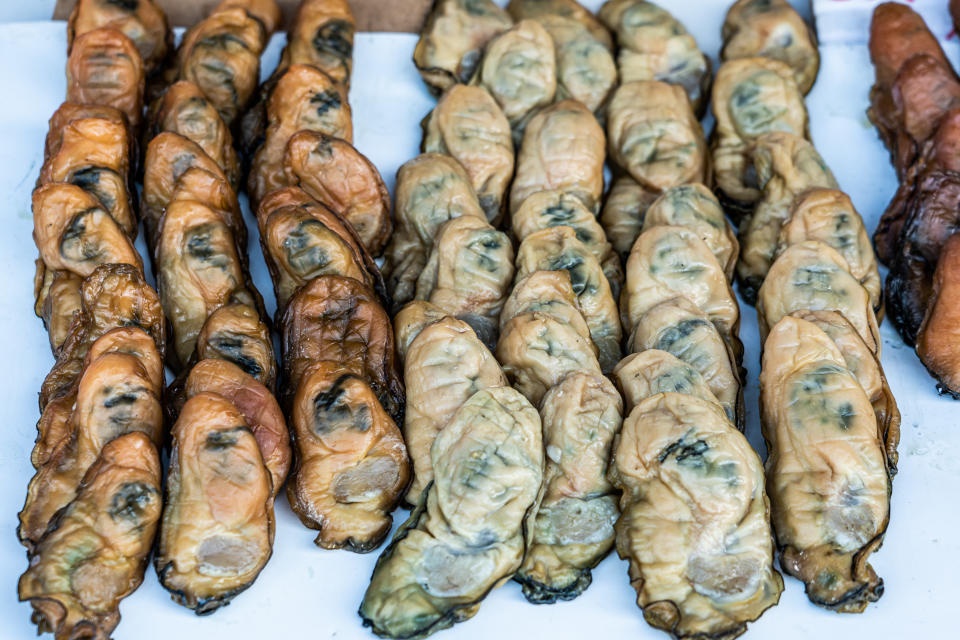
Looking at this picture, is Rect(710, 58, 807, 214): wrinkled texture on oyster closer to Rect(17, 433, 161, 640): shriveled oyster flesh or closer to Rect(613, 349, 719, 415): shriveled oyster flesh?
Rect(613, 349, 719, 415): shriveled oyster flesh

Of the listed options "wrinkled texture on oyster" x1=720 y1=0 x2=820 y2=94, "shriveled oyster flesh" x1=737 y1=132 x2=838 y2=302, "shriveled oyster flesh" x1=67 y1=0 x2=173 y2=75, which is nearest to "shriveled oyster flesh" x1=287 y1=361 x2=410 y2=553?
"shriveled oyster flesh" x1=737 y1=132 x2=838 y2=302

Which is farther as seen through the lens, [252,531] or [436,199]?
[436,199]

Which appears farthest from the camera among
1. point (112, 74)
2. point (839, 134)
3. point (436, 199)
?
point (839, 134)

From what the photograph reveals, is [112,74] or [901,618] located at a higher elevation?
[112,74]

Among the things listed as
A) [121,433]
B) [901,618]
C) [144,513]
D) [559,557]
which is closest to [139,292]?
[121,433]

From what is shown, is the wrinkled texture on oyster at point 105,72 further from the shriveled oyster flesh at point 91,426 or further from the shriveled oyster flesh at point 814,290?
the shriveled oyster flesh at point 814,290

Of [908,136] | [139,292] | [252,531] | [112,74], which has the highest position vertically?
[908,136]

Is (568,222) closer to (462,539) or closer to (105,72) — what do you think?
(462,539)

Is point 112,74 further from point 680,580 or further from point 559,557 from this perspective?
point 680,580
